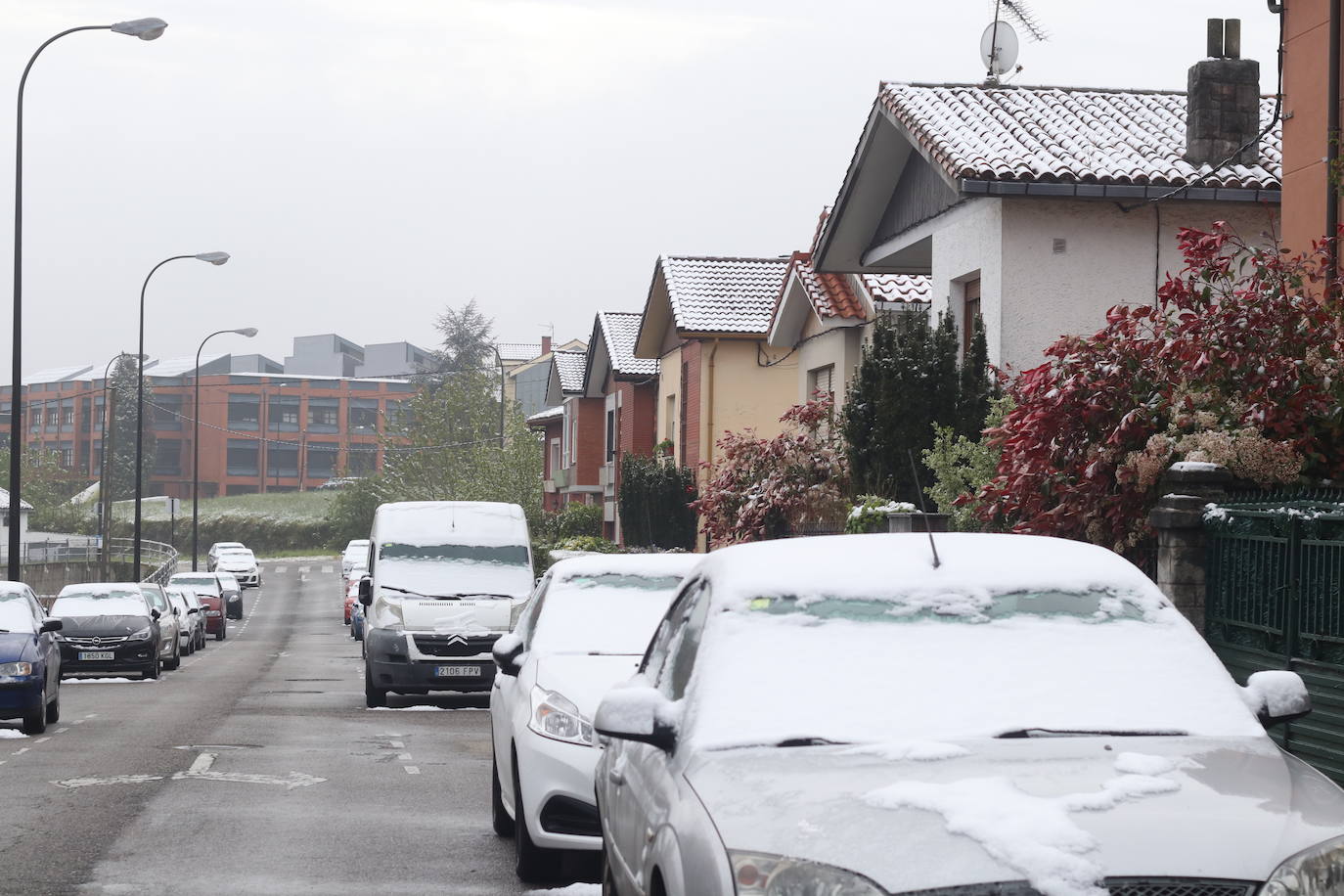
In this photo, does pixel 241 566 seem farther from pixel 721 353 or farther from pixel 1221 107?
pixel 1221 107

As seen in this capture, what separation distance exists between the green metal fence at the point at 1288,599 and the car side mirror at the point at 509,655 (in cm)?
415

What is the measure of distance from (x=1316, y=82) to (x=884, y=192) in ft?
31.1

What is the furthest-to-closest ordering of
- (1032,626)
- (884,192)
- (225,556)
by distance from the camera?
(225,556) → (884,192) → (1032,626)

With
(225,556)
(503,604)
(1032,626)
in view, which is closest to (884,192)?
Result: (503,604)

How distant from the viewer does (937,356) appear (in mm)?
21062

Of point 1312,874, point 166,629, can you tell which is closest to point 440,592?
point 166,629

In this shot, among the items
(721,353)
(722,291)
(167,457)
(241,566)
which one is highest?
(722,291)

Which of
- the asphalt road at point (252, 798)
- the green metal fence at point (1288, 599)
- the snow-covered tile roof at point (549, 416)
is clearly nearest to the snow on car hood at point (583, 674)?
the asphalt road at point (252, 798)

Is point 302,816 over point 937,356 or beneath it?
beneath

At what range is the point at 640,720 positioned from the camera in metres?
5.12

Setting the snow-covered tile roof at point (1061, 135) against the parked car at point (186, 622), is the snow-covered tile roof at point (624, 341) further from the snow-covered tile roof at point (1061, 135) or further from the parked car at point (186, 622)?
the snow-covered tile roof at point (1061, 135)

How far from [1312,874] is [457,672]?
17.8 metres

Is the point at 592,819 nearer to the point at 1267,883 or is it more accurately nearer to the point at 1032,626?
the point at 1032,626

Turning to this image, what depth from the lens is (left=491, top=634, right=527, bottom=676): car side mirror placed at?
9.92 metres
